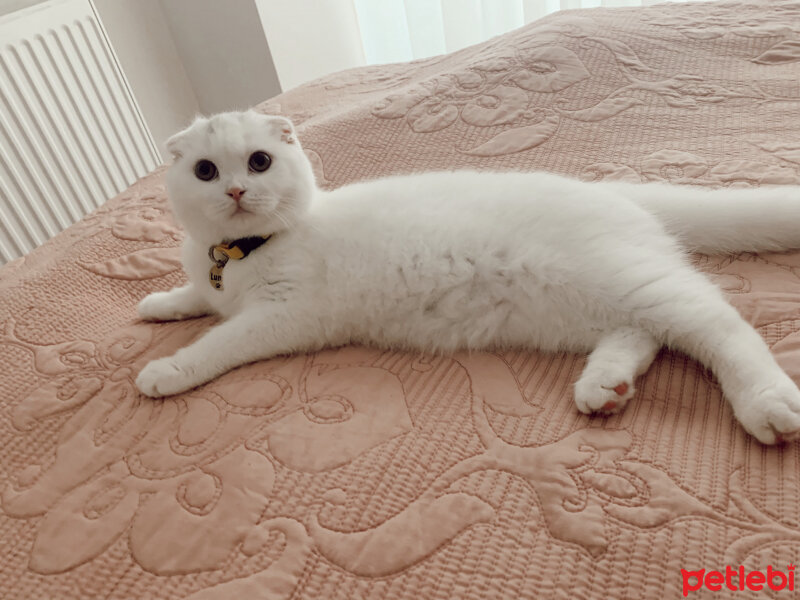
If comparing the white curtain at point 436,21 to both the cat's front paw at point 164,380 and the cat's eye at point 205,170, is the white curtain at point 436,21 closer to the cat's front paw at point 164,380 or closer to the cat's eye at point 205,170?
the cat's eye at point 205,170

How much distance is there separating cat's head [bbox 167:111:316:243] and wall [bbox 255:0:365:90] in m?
1.94

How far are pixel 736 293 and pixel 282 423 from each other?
0.75m

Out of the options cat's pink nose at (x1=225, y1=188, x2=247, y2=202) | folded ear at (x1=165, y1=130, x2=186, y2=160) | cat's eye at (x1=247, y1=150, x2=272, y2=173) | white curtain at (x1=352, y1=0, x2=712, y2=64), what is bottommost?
white curtain at (x1=352, y1=0, x2=712, y2=64)

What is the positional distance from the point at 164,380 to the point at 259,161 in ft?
1.44

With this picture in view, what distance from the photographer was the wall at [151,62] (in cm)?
273

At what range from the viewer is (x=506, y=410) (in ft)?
2.77

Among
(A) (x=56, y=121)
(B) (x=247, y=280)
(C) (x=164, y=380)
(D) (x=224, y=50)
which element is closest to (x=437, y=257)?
(B) (x=247, y=280)

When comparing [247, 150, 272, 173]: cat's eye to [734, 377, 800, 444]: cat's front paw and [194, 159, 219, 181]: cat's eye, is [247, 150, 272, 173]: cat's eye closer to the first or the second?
[194, 159, 219, 181]: cat's eye

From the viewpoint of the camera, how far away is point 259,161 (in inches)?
44.5

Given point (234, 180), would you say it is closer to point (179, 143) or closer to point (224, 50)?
point (179, 143)

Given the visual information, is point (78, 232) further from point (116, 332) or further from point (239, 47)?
point (239, 47)

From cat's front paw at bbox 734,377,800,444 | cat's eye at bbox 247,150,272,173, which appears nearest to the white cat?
cat's eye at bbox 247,150,272,173

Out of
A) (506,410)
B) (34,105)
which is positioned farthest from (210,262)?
(34,105)

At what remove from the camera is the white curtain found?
290 centimetres
